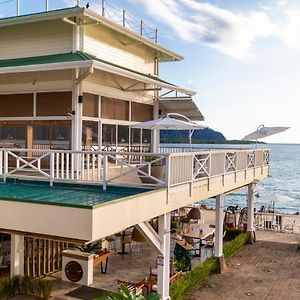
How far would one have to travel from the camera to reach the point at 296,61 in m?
30.3

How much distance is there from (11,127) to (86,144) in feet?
9.11

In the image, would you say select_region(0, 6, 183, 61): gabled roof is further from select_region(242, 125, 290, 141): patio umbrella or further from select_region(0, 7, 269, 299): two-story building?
select_region(242, 125, 290, 141): patio umbrella

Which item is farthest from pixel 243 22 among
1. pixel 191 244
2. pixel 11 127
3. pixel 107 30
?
pixel 11 127

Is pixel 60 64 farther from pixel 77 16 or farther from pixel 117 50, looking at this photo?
pixel 117 50

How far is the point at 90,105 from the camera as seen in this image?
14680 mm

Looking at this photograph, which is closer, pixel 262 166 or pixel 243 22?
pixel 262 166

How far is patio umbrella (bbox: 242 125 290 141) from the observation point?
21.0m

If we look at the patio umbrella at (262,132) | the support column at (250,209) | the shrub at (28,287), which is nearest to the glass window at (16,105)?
the shrub at (28,287)

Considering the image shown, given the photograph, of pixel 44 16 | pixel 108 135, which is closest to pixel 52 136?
pixel 108 135

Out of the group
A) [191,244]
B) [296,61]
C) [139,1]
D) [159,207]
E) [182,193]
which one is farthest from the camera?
[296,61]

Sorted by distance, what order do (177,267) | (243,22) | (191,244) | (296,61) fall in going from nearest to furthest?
(177,267), (191,244), (243,22), (296,61)

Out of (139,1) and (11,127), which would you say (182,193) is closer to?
(11,127)

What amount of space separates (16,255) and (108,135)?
5.40m

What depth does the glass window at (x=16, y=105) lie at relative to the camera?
14773mm
